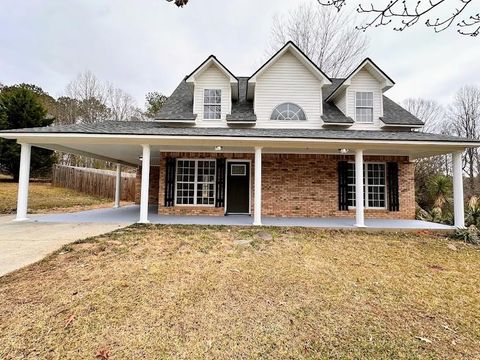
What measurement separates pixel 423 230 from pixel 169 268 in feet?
26.7

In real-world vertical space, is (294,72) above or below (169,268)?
above

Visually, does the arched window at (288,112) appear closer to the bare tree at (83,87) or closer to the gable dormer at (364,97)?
the gable dormer at (364,97)

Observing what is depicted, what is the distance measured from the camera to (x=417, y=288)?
4027mm

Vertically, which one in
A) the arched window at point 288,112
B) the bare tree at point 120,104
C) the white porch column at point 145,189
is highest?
the bare tree at point 120,104

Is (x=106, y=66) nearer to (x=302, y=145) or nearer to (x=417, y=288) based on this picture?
(x=302, y=145)

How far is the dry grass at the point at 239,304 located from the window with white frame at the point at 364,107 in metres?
6.82

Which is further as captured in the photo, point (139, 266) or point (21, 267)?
point (139, 266)

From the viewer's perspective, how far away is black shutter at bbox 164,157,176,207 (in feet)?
33.5

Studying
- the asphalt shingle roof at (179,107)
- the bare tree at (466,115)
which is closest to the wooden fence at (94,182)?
the asphalt shingle roof at (179,107)

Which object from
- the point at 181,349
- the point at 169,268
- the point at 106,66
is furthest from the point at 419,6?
the point at 106,66

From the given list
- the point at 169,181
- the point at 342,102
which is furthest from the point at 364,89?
the point at 169,181

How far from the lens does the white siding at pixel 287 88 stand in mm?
10828

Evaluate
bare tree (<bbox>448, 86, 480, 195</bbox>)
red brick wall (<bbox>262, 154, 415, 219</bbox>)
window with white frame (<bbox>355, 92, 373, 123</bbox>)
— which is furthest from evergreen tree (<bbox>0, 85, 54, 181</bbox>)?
bare tree (<bbox>448, 86, 480, 195</bbox>)

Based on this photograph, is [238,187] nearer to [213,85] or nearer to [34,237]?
[213,85]
